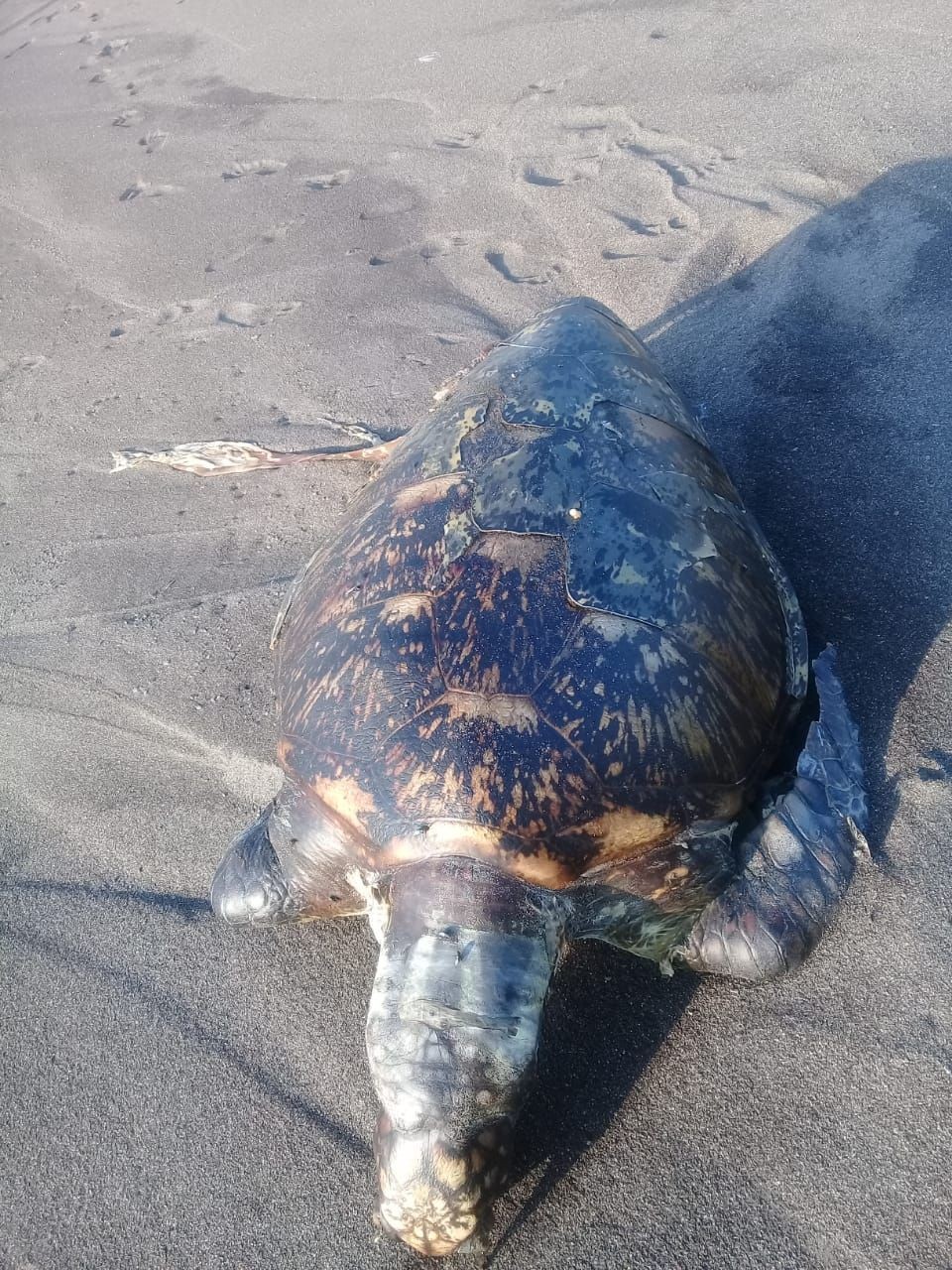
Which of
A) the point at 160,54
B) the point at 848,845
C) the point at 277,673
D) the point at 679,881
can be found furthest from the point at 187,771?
the point at 160,54

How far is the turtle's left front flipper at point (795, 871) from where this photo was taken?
1.94 meters

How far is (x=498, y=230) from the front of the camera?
169 inches

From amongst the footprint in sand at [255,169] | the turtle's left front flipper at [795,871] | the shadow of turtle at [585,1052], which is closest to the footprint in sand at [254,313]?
the footprint in sand at [255,169]

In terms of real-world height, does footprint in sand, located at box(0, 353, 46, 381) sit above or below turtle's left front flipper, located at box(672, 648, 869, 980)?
above

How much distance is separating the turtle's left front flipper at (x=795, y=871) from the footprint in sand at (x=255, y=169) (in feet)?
15.0

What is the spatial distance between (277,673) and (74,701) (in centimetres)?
91

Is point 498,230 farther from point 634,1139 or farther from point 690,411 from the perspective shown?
point 634,1139

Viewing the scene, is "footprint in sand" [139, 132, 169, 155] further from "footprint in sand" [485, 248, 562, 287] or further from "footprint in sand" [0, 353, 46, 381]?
"footprint in sand" [485, 248, 562, 287]

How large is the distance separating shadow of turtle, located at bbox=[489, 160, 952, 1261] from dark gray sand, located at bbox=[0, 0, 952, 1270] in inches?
0.5

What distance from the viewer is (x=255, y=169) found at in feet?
17.0

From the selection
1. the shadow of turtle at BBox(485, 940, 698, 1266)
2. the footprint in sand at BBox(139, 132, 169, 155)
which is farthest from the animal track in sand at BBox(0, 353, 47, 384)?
the shadow of turtle at BBox(485, 940, 698, 1266)

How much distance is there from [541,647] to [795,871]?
80cm

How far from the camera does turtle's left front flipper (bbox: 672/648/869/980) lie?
1.94m

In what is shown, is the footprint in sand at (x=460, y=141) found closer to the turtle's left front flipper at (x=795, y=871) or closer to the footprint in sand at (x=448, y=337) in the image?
the footprint in sand at (x=448, y=337)
